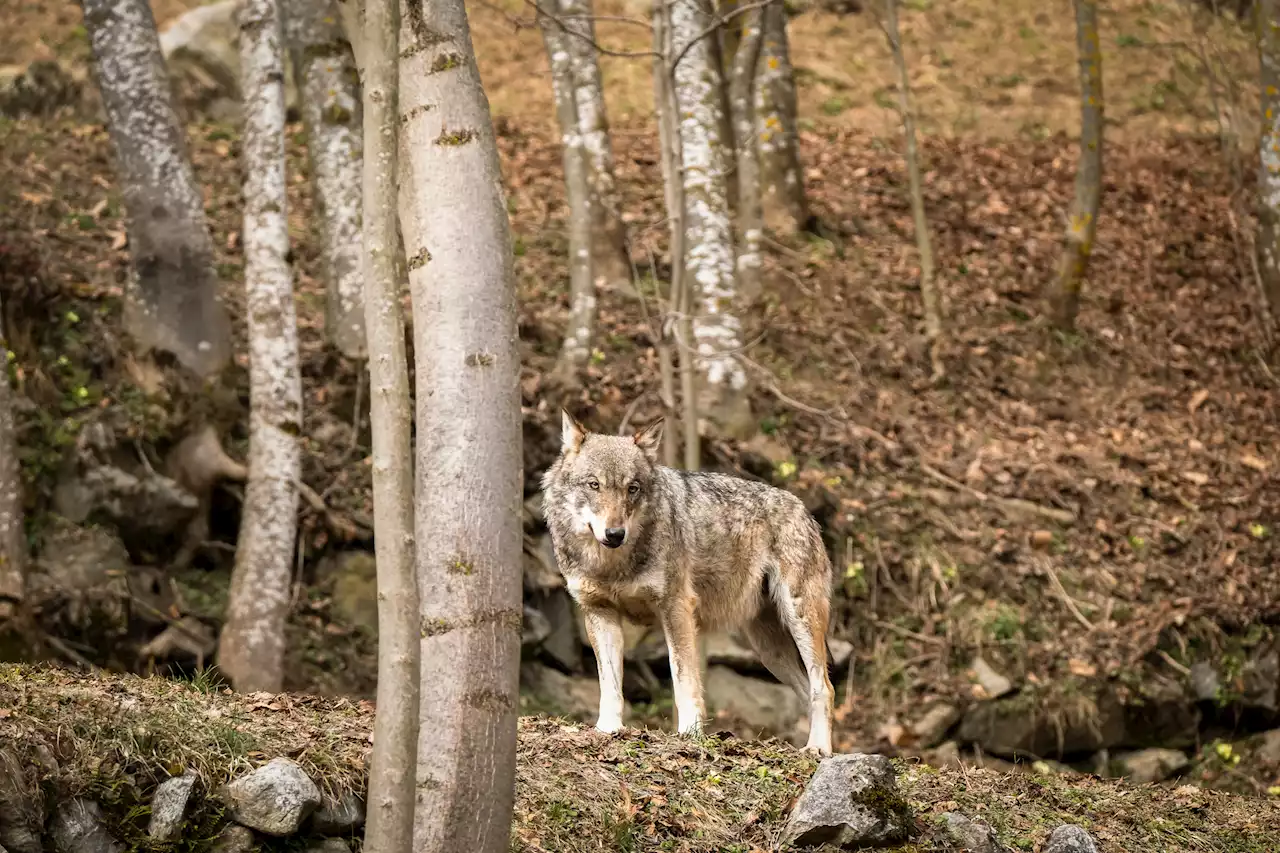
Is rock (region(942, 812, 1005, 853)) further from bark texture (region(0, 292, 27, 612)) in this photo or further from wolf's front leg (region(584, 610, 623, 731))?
bark texture (region(0, 292, 27, 612))

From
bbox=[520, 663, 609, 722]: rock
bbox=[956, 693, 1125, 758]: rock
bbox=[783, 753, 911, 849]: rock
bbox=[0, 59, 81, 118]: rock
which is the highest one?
bbox=[0, 59, 81, 118]: rock

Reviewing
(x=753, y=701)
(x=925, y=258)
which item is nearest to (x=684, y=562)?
(x=753, y=701)

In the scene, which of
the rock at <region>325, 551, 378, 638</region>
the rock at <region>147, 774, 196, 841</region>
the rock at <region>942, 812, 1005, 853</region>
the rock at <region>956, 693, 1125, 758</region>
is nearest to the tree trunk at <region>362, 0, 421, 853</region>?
the rock at <region>147, 774, 196, 841</region>

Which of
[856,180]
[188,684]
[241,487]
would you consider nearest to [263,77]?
[241,487]

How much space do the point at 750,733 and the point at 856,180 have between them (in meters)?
11.6

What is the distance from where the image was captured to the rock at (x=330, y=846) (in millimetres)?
5434

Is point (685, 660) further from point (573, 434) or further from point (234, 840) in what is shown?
point (234, 840)

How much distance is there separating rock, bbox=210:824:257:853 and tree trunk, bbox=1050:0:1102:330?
14.3m

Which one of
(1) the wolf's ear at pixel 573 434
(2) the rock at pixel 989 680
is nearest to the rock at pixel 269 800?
(1) the wolf's ear at pixel 573 434

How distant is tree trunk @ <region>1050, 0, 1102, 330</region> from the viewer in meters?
16.9

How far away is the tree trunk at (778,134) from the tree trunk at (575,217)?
3795mm

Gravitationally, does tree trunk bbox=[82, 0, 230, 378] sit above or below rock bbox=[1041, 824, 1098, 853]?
above

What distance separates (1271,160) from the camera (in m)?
17.7

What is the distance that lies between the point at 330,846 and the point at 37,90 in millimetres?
15681
